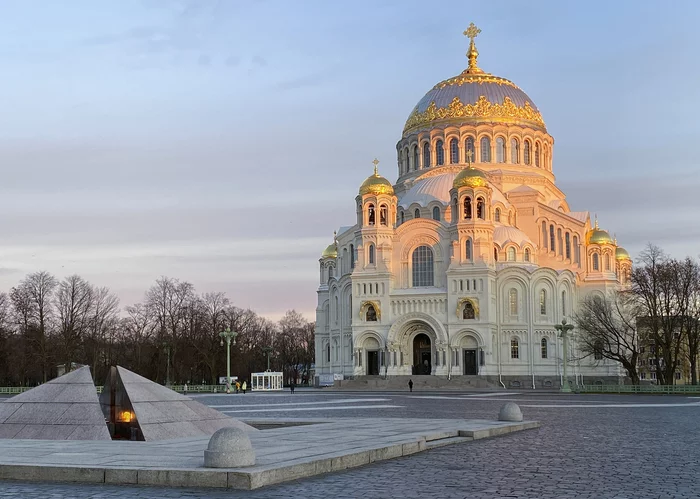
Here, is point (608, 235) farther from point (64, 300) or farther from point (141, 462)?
point (141, 462)

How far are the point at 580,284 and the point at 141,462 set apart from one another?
238ft

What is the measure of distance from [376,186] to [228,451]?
216 ft

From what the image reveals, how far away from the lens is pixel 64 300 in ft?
265

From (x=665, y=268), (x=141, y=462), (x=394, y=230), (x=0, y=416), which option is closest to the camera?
(x=141, y=462)

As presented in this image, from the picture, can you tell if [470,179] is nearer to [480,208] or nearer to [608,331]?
[480,208]

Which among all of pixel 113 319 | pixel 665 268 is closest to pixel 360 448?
pixel 665 268

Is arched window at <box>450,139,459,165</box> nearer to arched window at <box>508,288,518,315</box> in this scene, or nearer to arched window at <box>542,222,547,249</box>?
arched window at <box>542,222,547,249</box>

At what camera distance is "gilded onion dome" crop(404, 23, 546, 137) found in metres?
85.4

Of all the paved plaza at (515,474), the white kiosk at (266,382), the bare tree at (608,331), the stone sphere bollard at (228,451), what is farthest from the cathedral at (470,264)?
the stone sphere bollard at (228,451)

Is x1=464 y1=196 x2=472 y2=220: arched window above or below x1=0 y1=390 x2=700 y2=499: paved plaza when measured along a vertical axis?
above

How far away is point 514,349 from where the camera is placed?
74.3 meters

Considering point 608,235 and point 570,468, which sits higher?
point 608,235

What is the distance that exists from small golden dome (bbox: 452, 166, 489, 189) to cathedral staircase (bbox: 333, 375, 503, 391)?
621 inches

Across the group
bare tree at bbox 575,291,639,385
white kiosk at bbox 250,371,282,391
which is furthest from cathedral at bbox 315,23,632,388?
white kiosk at bbox 250,371,282,391
